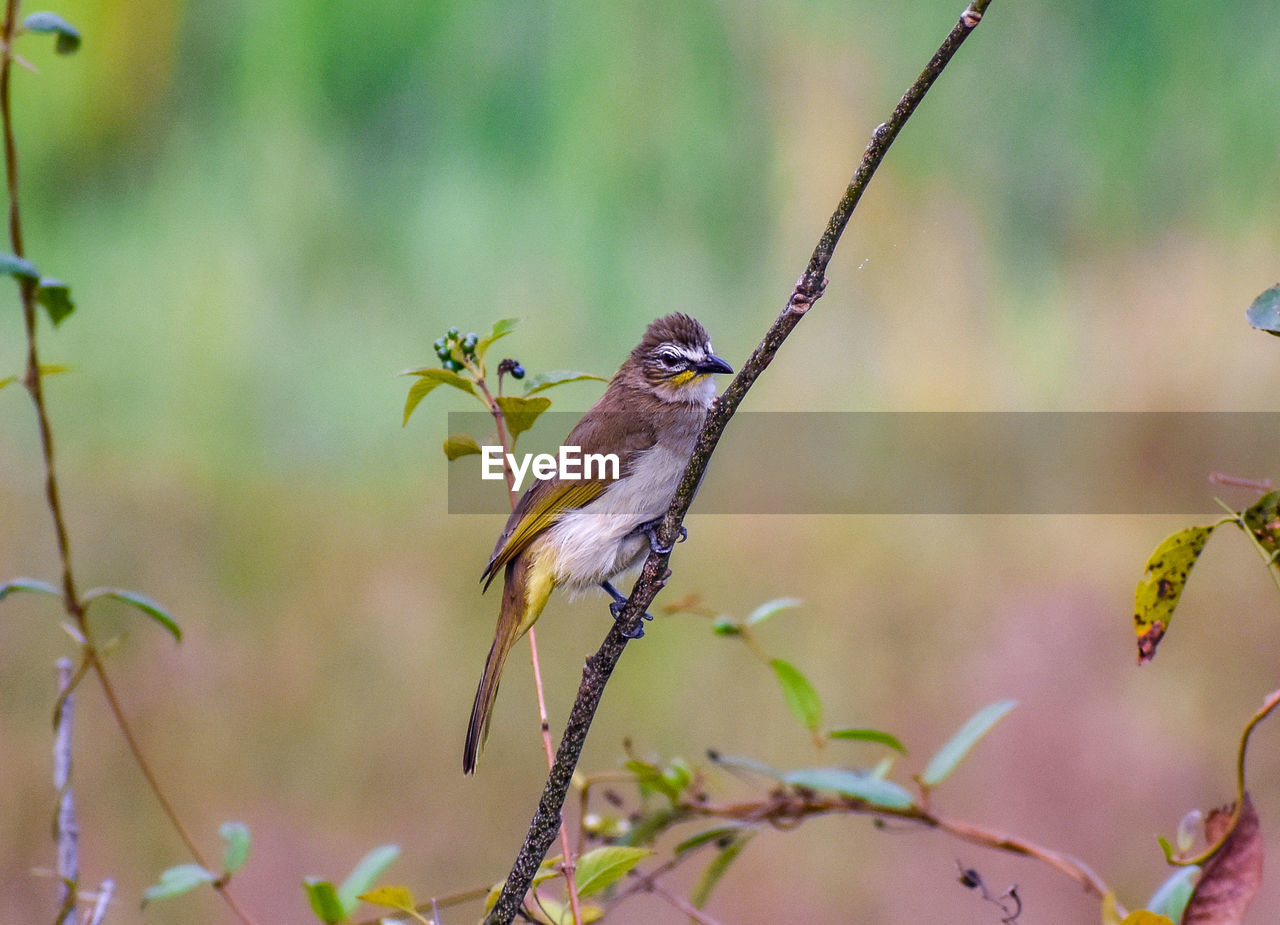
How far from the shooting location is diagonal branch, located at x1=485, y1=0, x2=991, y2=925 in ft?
1.49

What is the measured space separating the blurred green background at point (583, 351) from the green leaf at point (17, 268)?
2.87 ft

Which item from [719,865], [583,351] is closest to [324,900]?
[719,865]

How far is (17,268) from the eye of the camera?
58cm

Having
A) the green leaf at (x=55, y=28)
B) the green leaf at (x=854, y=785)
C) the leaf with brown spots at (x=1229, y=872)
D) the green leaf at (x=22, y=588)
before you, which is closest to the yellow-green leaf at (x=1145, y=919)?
the leaf with brown spots at (x=1229, y=872)

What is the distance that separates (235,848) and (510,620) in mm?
302

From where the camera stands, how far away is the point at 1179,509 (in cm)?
138

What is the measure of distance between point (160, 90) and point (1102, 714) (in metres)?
1.49

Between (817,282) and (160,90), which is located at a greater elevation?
(160,90)

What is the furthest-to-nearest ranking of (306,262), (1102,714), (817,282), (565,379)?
1. (306,262)
2. (1102,714)
3. (565,379)
4. (817,282)

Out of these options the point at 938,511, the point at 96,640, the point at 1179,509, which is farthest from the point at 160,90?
the point at 1179,509

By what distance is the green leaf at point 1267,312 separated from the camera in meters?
0.51

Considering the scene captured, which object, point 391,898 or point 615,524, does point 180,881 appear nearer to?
point 391,898

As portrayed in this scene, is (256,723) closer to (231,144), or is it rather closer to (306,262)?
(306,262)

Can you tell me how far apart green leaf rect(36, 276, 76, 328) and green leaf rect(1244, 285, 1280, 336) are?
25.5 inches
